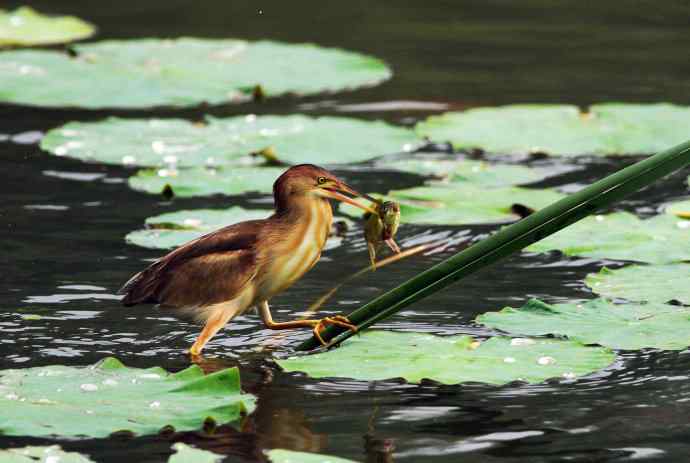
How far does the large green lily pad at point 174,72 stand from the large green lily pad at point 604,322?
482 cm

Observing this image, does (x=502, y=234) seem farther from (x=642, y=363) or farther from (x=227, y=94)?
(x=227, y=94)

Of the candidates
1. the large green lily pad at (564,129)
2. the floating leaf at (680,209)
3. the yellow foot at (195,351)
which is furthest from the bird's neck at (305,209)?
the large green lily pad at (564,129)

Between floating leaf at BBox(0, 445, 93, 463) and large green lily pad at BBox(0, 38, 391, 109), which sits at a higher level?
large green lily pad at BBox(0, 38, 391, 109)

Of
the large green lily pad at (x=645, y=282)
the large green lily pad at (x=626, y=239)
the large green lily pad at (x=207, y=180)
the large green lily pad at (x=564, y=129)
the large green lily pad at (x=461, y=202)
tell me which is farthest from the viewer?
the large green lily pad at (x=564, y=129)

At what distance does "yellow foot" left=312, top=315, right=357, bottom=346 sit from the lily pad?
3.02 m

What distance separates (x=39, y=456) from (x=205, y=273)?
1.61 m

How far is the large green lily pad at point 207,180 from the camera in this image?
26.8 feet

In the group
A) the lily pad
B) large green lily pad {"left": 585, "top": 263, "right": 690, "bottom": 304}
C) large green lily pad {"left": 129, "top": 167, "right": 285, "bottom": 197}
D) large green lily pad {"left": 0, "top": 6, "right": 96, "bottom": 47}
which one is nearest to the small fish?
large green lily pad {"left": 585, "top": 263, "right": 690, "bottom": 304}

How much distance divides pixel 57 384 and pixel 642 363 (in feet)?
7.25

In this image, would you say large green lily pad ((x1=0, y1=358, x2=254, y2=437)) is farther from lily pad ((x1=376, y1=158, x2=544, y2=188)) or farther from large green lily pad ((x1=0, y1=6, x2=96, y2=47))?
large green lily pad ((x1=0, y1=6, x2=96, y2=47))

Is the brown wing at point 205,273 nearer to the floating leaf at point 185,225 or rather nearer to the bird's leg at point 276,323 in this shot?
the bird's leg at point 276,323

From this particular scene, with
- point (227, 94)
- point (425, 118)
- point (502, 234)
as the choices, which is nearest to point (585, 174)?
point (425, 118)

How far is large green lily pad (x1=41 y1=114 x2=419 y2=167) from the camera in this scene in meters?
8.87

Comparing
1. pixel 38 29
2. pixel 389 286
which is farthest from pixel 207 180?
pixel 38 29
